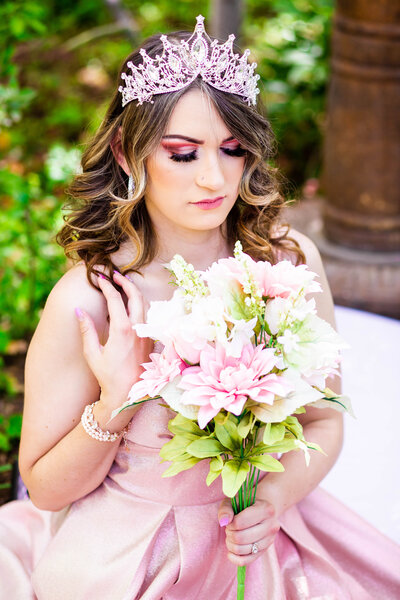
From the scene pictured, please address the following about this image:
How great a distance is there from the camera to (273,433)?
1370mm

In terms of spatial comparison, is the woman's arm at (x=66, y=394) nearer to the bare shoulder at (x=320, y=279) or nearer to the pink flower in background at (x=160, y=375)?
the pink flower in background at (x=160, y=375)

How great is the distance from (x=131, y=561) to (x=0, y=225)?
2533 mm

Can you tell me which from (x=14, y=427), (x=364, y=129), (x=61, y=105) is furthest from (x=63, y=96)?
(x=14, y=427)

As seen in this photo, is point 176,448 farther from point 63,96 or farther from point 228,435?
point 63,96

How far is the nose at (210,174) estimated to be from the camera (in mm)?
1731

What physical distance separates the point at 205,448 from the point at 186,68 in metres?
0.87

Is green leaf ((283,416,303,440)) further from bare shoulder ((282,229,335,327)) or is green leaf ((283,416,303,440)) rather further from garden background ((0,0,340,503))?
garden background ((0,0,340,503))

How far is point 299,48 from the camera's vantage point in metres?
5.63

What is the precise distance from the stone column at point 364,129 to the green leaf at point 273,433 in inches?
116

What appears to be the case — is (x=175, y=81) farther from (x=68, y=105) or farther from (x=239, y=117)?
(x=68, y=105)

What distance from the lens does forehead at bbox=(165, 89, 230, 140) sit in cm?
173

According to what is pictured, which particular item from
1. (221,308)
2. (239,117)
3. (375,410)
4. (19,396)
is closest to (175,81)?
(239,117)

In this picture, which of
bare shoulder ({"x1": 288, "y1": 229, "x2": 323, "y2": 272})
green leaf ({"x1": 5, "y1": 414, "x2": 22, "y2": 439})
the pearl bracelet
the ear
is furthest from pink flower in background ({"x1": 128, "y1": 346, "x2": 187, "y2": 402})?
green leaf ({"x1": 5, "y1": 414, "x2": 22, "y2": 439})

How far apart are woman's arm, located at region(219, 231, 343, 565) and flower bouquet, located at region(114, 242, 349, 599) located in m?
0.28
